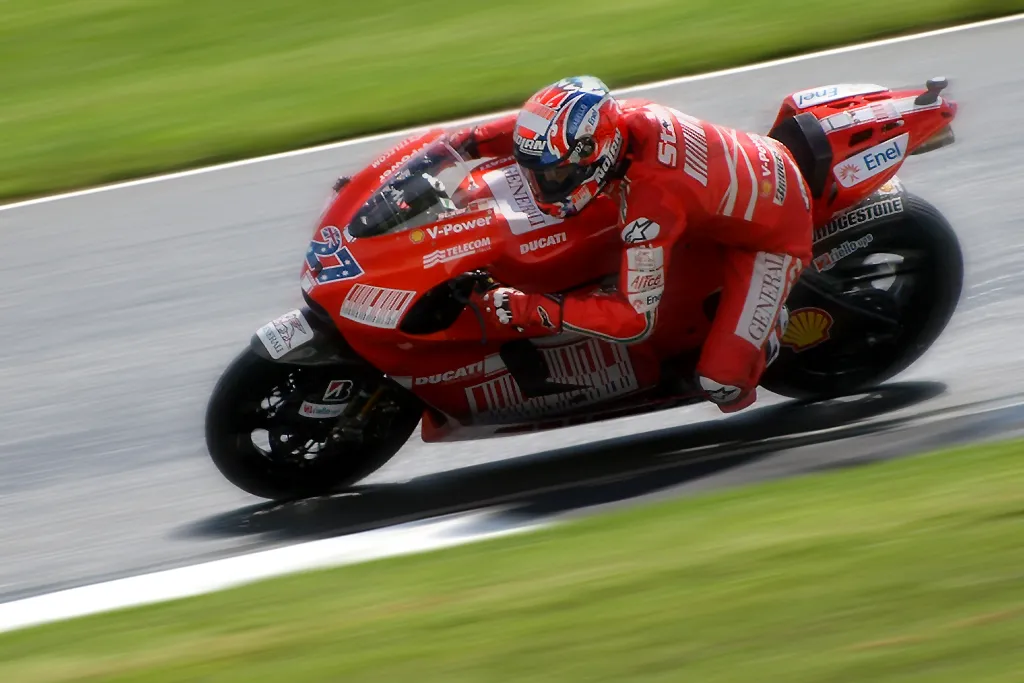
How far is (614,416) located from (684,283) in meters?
0.61

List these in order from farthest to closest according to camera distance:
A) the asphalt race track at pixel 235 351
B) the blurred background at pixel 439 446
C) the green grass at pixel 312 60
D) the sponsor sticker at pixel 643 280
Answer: the green grass at pixel 312 60, the asphalt race track at pixel 235 351, the sponsor sticker at pixel 643 280, the blurred background at pixel 439 446

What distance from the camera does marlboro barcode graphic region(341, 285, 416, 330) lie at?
5.33 meters

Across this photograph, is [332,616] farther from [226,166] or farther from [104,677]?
[226,166]

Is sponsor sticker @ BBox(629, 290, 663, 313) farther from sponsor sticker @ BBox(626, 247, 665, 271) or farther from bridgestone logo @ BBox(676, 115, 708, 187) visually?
bridgestone logo @ BBox(676, 115, 708, 187)

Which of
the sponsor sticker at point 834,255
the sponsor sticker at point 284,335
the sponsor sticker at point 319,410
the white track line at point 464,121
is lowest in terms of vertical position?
the white track line at point 464,121

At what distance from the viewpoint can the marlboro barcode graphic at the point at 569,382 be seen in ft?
18.8

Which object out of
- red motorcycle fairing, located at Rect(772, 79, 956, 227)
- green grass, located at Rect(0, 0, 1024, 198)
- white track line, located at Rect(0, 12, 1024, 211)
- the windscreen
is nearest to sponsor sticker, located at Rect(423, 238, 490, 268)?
the windscreen

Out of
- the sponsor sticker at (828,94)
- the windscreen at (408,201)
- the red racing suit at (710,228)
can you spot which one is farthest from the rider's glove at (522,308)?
the sponsor sticker at (828,94)

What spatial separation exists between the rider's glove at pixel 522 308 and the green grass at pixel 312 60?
171 inches

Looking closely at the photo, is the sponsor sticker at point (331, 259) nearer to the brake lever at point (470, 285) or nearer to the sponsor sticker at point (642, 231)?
the brake lever at point (470, 285)

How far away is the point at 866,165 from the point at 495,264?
158cm

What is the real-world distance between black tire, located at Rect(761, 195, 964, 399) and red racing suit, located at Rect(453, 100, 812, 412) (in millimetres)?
474

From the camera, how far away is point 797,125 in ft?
19.4

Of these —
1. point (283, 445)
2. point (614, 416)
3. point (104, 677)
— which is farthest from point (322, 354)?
point (104, 677)
